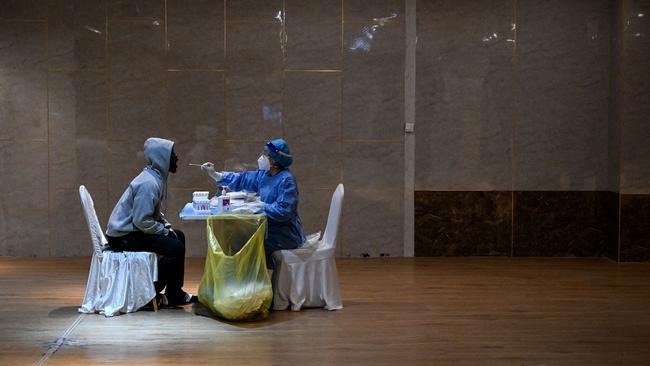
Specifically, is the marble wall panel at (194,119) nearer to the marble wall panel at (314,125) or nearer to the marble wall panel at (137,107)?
the marble wall panel at (137,107)

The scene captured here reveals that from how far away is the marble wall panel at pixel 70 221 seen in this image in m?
8.38

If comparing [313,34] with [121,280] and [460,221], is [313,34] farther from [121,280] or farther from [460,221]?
[121,280]

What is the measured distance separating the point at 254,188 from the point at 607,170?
11.9ft

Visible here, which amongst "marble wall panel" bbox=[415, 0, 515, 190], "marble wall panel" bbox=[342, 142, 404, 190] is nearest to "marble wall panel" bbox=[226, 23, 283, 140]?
"marble wall panel" bbox=[342, 142, 404, 190]

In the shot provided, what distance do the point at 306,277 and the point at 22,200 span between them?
3430mm

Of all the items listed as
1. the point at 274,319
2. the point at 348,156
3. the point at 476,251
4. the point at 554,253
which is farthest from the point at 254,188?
the point at 554,253

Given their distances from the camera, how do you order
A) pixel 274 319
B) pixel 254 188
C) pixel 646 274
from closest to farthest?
pixel 274 319 → pixel 254 188 → pixel 646 274

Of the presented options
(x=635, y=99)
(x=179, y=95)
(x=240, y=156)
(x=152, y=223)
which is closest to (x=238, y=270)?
(x=152, y=223)

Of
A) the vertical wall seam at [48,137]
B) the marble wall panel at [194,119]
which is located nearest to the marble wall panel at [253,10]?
the marble wall panel at [194,119]

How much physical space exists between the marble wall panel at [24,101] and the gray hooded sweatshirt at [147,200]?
101 inches

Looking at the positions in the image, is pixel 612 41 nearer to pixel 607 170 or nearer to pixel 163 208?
pixel 607 170

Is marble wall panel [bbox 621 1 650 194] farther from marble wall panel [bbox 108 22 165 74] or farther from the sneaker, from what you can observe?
the sneaker

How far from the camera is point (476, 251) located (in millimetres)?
8547

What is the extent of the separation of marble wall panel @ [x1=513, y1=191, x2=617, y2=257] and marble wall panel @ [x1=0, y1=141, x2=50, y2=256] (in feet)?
14.2
